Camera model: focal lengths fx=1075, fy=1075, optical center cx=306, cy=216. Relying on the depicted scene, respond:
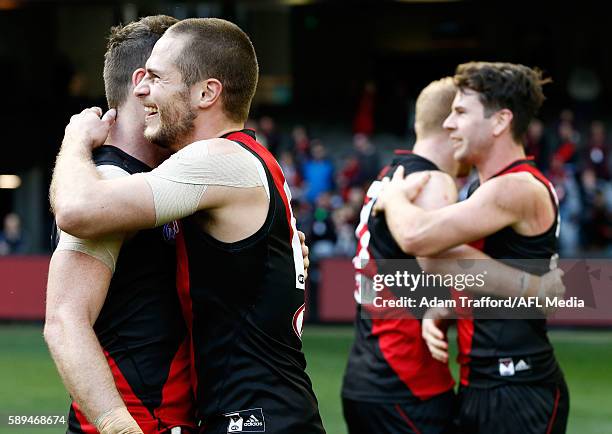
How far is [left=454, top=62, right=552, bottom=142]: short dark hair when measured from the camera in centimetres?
523

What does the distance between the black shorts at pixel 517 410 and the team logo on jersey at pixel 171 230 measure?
2.07 metres

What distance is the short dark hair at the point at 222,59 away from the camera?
3.62 m

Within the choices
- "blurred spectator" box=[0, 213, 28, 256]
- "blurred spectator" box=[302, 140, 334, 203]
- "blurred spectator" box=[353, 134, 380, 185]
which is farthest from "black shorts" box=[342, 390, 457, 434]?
"blurred spectator" box=[302, 140, 334, 203]

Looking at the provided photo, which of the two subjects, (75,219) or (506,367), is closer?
(75,219)

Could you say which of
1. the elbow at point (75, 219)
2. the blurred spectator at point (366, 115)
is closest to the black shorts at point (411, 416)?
the elbow at point (75, 219)

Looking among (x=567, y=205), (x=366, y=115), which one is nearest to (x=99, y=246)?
(x=567, y=205)

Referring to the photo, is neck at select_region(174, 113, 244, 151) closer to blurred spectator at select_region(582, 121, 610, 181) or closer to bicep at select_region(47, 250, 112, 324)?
bicep at select_region(47, 250, 112, 324)

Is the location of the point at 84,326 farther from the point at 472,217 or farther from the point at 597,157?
the point at 597,157

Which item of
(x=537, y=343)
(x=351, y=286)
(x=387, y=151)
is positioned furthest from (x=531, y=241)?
(x=387, y=151)

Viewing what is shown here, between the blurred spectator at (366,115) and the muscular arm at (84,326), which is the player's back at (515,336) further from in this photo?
the blurred spectator at (366,115)

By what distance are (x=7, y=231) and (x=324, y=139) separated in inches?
310

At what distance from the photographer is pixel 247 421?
11.9 feet

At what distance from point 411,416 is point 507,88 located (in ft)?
5.49
